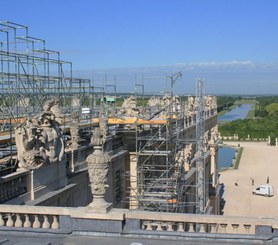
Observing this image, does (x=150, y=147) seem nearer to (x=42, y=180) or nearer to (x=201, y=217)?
(x=42, y=180)

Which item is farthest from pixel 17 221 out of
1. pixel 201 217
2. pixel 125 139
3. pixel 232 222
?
pixel 125 139

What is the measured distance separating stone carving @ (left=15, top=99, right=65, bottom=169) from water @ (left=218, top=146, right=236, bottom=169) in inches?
1866

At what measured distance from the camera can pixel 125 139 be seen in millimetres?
17297

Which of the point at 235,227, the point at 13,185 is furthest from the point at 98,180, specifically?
the point at 235,227

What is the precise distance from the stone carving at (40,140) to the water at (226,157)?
47.4 meters

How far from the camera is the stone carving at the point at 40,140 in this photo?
1015 cm

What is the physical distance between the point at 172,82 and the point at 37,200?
10.2m

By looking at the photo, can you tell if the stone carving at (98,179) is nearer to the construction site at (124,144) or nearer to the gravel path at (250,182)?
the construction site at (124,144)

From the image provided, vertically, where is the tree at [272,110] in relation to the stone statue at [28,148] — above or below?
below

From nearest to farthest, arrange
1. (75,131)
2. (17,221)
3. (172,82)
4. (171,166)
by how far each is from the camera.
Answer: (17,221) < (75,131) < (171,166) < (172,82)

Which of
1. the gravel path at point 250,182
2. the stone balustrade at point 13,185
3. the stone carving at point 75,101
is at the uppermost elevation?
the stone carving at point 75,101

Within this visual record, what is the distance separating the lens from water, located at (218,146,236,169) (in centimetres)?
6083

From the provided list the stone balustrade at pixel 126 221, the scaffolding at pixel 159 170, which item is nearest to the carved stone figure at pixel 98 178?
the stone balustrade at pixel 126 221

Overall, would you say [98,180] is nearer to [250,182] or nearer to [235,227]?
[235,227]
